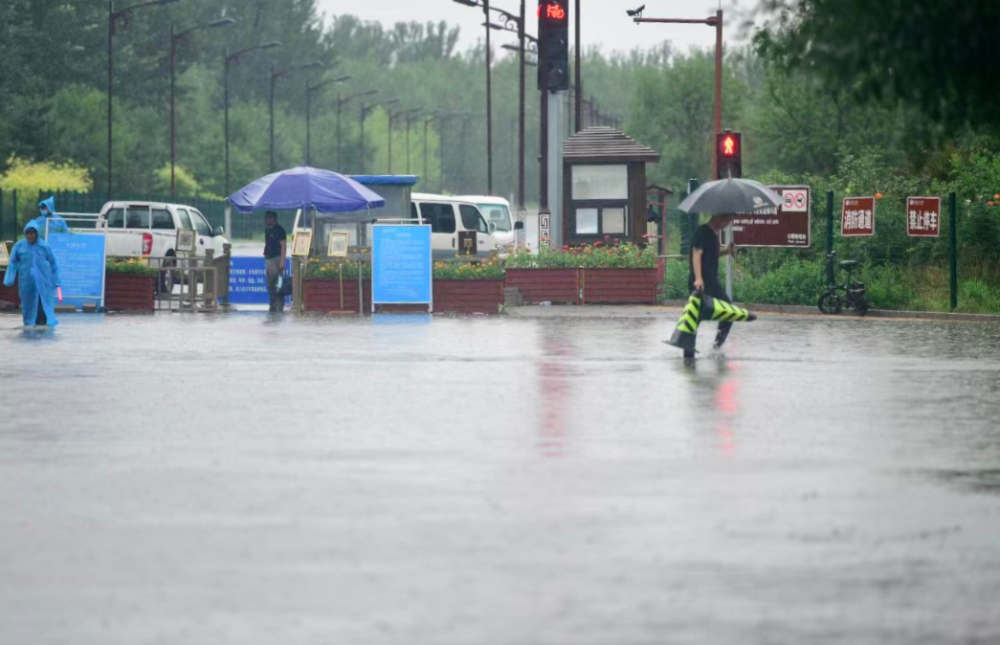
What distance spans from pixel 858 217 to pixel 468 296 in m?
6.56

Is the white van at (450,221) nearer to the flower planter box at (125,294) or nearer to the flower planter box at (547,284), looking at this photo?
the flower planter box at (547,284)

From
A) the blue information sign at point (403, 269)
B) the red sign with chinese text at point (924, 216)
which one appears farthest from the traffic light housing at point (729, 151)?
the blue information sign at point (403, 269)

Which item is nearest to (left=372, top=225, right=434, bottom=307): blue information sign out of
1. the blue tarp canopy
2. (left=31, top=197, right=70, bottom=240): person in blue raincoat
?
the blue tarp canopy

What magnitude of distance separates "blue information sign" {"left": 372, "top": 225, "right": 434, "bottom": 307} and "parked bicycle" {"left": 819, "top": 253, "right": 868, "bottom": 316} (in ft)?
20.9

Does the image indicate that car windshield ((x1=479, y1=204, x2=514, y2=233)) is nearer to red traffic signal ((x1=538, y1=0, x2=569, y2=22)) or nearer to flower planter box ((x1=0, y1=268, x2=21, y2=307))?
red traffic signal ((x1=538, y1=0, x2=569, y2=22))

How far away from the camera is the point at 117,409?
50.9 feet

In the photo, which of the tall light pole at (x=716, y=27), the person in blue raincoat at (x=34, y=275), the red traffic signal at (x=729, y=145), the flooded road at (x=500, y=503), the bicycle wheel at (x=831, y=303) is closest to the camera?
the flooded road at (x=500, y=503)

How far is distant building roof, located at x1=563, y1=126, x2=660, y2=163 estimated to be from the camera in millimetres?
42750

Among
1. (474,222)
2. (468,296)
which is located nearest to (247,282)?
(468,296)

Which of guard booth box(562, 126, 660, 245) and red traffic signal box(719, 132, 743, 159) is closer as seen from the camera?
red traffic signal box(719, 132, 743, 159)

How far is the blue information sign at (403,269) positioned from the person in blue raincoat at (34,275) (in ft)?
20.9

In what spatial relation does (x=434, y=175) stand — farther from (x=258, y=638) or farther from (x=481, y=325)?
(x=258, y=638)

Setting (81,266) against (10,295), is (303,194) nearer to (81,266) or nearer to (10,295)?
(81,266)

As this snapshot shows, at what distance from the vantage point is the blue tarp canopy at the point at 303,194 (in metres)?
34.4
